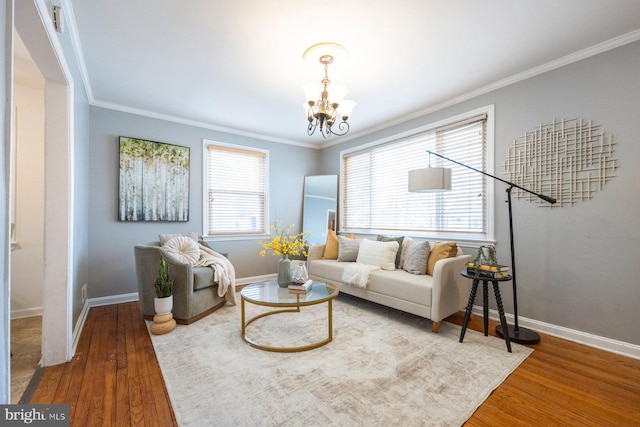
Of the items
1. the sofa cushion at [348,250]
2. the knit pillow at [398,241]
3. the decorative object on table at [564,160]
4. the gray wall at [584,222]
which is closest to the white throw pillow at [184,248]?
the sofa cushion at [348,250]

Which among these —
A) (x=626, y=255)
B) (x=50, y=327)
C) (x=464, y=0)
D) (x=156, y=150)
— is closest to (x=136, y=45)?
(x=156, y=150)

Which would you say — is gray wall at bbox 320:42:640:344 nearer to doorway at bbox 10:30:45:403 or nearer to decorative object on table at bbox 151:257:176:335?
decorative object on table at bbox 151:257:176:335

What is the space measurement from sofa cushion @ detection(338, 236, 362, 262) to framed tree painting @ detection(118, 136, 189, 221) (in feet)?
7.68

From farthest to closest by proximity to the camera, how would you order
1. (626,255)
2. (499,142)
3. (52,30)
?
(499,142)
(626,255)
(52,30)

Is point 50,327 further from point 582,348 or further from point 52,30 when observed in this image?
point 582,348

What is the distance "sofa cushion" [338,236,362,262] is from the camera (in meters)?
4.03

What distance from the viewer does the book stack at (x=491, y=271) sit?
248 cm

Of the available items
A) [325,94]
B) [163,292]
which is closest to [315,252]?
[163,292]

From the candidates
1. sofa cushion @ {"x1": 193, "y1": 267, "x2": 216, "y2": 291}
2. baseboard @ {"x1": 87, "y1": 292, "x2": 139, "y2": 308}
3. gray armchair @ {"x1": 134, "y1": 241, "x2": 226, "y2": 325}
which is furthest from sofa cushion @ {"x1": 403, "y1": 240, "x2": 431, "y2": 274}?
baseboard @ {"x1": 87, "y1": 292, "x2": 139, "y2": 308}

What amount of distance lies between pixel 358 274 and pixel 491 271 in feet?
4.57

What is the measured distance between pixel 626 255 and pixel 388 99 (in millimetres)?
2707

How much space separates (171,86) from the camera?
321 centimetres

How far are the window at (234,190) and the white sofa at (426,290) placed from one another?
7.28 ft

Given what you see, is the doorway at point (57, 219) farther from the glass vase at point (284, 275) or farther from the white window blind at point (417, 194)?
the white window blind at point (417, 194)
